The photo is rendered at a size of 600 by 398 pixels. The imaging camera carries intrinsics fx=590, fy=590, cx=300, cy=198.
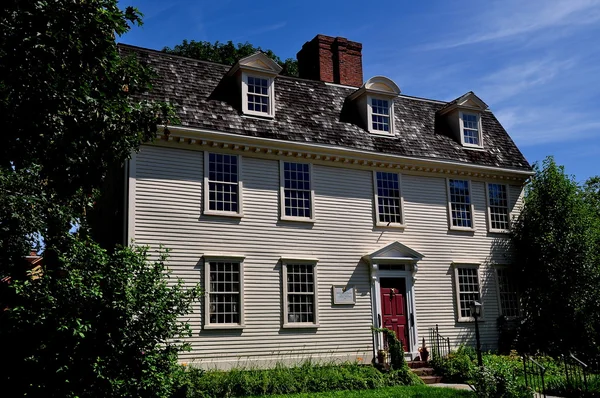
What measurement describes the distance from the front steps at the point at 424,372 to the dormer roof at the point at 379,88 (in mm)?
9277

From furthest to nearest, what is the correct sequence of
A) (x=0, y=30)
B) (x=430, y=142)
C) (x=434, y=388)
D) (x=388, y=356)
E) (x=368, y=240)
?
1. (x=430, y=142)
2. (x=368, y=240)
3. (x=388, y=356)
4. (x=434, y=388)
5. (x=0, y=30)

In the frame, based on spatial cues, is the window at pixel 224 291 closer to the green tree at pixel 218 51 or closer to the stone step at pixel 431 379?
the stone step at pixel 431 379

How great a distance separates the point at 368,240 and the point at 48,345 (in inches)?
459

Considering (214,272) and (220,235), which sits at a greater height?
(220,235)

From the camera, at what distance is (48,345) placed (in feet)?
33.1

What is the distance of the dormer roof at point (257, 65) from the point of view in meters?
18.7

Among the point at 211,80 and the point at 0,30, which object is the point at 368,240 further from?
the point at 0,30

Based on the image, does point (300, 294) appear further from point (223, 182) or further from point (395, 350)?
point (223, 182)

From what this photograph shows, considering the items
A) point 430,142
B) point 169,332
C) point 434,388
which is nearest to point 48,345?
point 169,332

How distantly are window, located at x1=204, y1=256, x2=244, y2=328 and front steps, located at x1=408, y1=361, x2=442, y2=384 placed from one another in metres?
5.63

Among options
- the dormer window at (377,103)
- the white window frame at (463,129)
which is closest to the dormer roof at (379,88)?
the dormer window at (377,103)

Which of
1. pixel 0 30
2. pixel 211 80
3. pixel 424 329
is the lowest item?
pixel 424 329

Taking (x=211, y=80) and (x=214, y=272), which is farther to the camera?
(x=211, y=80)

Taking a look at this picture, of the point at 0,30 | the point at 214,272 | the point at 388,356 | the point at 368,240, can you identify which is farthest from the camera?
the point at 368,240
